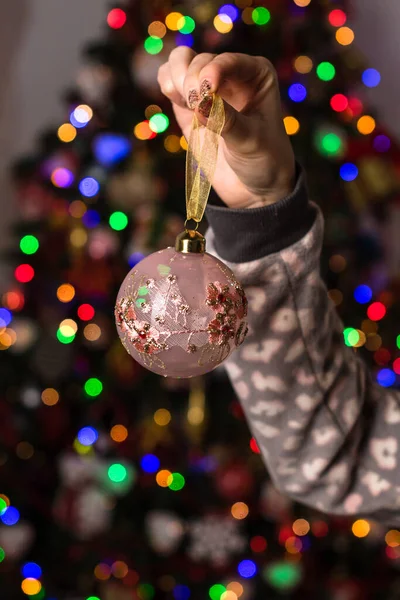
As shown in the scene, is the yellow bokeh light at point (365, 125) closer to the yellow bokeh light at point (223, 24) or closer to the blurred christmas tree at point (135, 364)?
the blurred christmas tree at point (135, 364)

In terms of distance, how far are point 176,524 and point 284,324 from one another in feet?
5.03

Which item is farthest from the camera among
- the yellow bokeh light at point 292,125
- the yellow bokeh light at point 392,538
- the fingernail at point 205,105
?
the yellow bokeh light at point 392,538

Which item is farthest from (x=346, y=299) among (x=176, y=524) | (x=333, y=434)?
(x=333, y=434)

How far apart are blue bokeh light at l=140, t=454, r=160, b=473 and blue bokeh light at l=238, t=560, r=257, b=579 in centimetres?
39

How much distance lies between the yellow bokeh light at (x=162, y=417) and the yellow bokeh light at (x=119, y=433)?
0.11 m

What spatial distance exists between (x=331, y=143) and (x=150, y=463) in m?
1.07

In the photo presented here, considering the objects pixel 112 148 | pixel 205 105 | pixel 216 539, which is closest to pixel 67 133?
pixel 112 148

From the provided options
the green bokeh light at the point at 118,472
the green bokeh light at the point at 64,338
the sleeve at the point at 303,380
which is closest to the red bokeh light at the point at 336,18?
the green bokeh light at the point at 64,338

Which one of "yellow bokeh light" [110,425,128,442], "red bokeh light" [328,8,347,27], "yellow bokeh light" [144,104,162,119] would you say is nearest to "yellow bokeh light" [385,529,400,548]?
"yellow bokeh light" [110,425,128,442]

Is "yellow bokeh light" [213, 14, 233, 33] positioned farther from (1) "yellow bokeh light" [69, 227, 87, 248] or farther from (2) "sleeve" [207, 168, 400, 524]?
(2) "sleeve" [207, 168, 400, 524]

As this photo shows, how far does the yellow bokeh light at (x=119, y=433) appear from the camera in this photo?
2.19 m

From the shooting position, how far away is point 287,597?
2191mm

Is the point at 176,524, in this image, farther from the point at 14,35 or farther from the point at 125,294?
the point at 14,35

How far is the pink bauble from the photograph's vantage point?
0.59 meters
